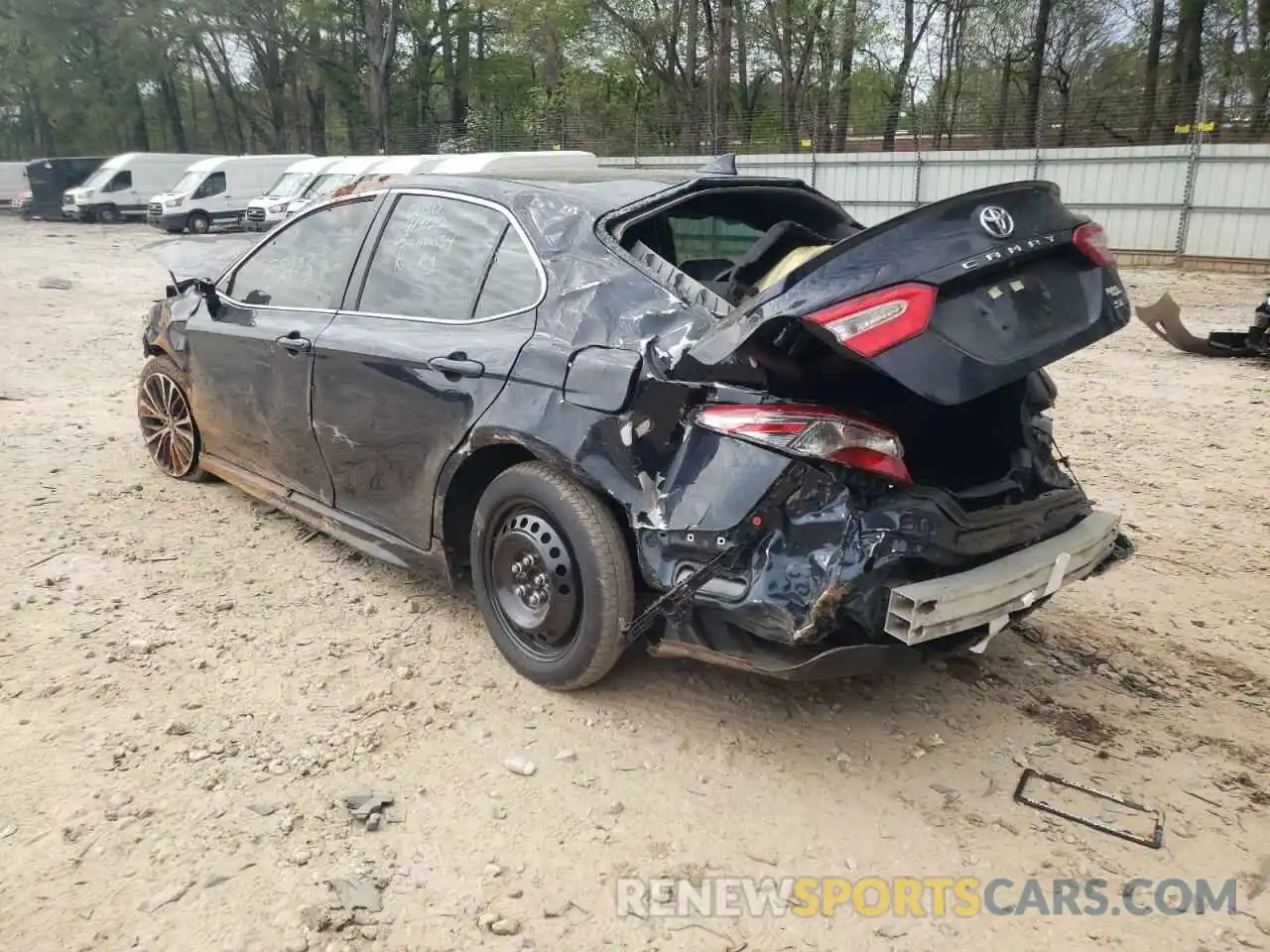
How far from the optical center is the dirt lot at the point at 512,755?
2328 millimetres

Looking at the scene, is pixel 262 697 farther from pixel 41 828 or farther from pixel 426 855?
pixel 426 855

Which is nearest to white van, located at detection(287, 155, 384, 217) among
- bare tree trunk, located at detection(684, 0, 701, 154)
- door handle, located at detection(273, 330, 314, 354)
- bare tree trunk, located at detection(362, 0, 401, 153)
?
bare tree trunk, located at detection(684, 0, 701, 154)

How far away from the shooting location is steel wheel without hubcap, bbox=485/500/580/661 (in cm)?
304

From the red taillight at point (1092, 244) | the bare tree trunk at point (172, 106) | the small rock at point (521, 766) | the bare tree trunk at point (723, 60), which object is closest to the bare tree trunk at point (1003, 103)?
the bare tree trunk at point (723, 60)

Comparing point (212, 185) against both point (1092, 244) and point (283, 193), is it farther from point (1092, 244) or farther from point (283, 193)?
point (1092, 244)

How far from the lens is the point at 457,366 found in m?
3.27

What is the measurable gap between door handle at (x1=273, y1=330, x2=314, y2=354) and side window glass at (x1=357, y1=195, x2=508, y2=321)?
0.98 ft

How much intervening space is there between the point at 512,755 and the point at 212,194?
26459 mm

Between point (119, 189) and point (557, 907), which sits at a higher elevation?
point (119, 189)

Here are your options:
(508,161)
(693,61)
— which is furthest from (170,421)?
(693,61)

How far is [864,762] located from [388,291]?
245 cm

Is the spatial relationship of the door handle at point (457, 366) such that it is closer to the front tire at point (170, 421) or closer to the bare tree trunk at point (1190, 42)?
the front tire at point (170, 421)

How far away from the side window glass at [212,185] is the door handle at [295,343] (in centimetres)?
2439

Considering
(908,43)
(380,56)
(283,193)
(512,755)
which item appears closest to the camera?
(512,755)
